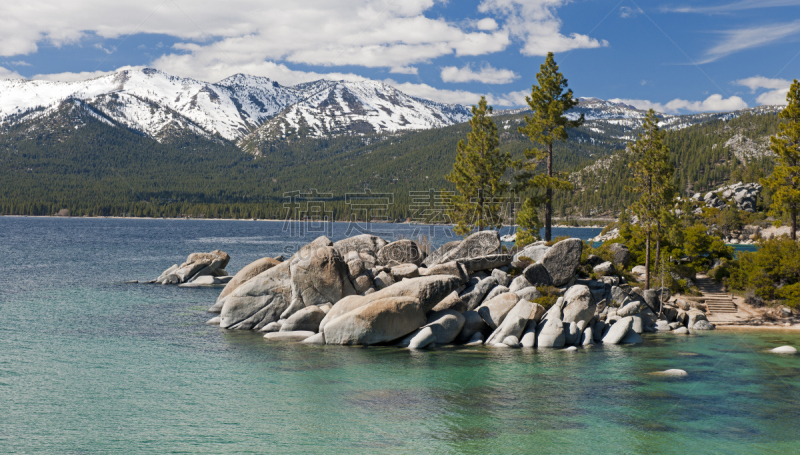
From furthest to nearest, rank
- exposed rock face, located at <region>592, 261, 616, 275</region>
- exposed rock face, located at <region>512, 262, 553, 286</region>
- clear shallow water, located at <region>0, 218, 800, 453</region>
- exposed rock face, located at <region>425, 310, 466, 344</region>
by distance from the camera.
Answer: exposed rock face, located at <region>592, 261, 616, 275</region> < exposed rock face, located at <region>512, 262, 553, 286</region> < exposed rock face, located at <region>425, 310, 466, 344</region> < clear shallow water, located at <region>0, 218, 800, 453</region>

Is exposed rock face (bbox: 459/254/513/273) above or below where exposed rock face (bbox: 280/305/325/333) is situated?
above

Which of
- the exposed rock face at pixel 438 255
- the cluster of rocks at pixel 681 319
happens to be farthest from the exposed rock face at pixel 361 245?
the cluster of rocks at pixel 681 319

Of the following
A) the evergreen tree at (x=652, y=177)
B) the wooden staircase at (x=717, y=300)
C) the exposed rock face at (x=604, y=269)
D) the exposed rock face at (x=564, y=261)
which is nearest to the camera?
the exposed rock face at (x=564, y=261)

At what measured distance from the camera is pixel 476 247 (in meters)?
38.8

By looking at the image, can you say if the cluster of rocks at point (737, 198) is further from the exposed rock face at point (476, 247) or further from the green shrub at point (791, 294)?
the exposed rock face at point (476, 247)

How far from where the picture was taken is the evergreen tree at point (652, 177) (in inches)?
1662

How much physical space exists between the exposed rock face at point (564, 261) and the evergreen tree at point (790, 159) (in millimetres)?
20940

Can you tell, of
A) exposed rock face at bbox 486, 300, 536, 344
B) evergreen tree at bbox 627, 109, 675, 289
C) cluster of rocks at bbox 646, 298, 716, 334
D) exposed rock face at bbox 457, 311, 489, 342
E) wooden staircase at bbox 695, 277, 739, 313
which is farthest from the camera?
evergreen tree at bbox 627, 109, 675, 289

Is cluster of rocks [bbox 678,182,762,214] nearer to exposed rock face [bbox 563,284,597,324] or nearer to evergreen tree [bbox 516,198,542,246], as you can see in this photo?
evergreen tree [bbox 516,198,542,246]

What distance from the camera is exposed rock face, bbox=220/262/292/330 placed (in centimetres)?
3503

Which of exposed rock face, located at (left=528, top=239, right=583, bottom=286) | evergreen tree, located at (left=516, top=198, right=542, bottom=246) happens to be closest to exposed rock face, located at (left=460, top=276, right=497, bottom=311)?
exposed rock face, located at (left=528, top=239, right=583, bottom=286)

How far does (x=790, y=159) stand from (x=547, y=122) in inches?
808

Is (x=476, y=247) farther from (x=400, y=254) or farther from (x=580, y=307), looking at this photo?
(x=580, y=307)

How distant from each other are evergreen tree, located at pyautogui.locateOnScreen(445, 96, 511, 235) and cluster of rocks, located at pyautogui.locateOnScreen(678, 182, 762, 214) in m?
140
